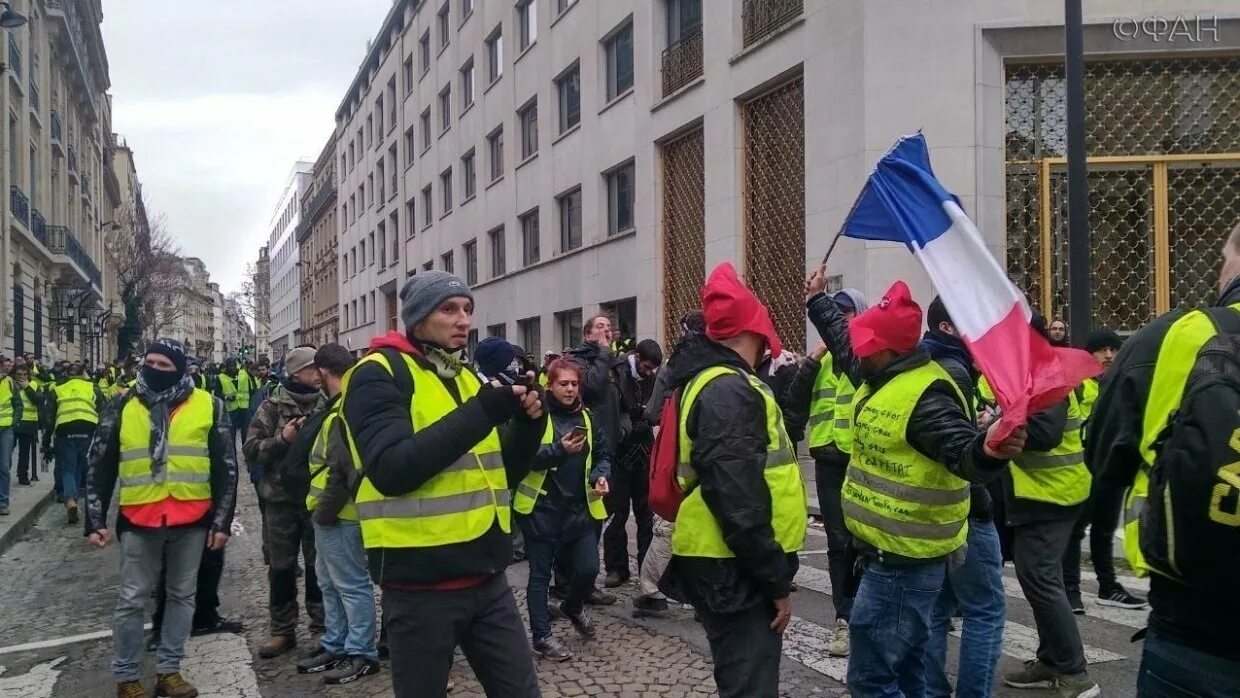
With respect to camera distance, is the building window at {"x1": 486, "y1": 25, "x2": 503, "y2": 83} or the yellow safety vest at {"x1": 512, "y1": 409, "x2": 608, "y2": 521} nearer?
the yellow safety vest at {"x1": 512, "y1": 409, "x2": 608, "y2": 521}

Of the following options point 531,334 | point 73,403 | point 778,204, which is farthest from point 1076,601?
point 531,334

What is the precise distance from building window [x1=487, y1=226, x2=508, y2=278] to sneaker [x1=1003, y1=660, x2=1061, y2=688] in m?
24.7

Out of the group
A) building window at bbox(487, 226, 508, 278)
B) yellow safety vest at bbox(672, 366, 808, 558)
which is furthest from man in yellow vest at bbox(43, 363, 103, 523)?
building window at bbox(487, 226, 508, 278)

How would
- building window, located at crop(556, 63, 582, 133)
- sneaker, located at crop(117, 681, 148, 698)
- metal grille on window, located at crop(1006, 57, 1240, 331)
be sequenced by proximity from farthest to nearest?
building window, located at crop(556, 63, 582, 133)
metal grille on window, located at crop(1006, 57, 1240, 331)
sneaker, located at crop(117, 681, 148, 698)

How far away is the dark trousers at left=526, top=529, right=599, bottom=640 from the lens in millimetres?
5652

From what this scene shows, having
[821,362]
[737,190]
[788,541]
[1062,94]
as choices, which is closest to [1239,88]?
[1062,94]

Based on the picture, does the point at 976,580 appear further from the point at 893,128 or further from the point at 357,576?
the point at 893,128

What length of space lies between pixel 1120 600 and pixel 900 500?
3.92 m

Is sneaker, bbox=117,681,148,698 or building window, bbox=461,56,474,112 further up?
building window, bbox=461,56,474,112

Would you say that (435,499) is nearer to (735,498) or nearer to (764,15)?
(735,498)

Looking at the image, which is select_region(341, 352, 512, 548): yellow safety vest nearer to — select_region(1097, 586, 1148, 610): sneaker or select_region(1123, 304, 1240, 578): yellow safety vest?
select_region(1123, 304, 1240, 578): yellow safety vest

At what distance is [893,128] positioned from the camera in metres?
12.4

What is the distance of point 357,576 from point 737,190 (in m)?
11.8

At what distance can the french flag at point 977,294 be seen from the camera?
10.2ft
